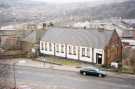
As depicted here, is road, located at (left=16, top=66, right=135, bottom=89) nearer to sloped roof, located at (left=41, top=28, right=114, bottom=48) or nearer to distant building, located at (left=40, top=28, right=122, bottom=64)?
distant building, located at (left=40, top=28, right=122, bottom=64)

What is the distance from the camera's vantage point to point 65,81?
29.1m

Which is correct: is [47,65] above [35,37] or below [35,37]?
below

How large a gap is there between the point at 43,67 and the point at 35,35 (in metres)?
12.1

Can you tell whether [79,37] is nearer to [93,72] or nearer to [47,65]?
[47,65]

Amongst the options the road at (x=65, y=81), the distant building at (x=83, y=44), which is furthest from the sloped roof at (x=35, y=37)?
the road at (x=65, y=81)

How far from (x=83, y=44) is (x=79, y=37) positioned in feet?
5.51

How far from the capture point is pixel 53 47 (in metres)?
42.3

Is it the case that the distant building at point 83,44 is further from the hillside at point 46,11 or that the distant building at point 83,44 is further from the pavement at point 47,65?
the hillside at point 46,11

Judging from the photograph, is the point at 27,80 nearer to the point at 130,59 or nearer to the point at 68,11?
the point at 130,59

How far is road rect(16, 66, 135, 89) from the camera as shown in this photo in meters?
27.2

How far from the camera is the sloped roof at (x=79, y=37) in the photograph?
37.1 meters

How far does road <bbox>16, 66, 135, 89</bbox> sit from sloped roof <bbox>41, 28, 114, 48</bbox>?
668 cm

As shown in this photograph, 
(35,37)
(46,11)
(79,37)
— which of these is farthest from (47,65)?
(46,11)

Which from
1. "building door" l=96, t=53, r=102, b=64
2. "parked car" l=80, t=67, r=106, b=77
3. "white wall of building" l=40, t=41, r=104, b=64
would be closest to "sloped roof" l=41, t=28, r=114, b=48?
"white wall of building" l=40, t=41, r=104, b=64
